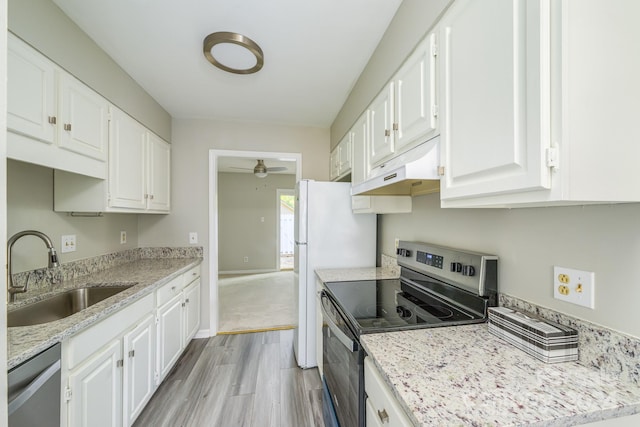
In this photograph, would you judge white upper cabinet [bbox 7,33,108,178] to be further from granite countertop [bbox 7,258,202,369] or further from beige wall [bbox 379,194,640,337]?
beige wall [bbox 379,194,640,337]

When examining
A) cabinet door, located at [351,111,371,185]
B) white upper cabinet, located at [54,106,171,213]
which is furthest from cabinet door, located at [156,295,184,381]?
cabinet door, located at [351,111,371,185]

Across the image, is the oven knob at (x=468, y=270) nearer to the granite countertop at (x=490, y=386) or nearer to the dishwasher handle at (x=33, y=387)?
the granite countertop at (x=490, y=386)

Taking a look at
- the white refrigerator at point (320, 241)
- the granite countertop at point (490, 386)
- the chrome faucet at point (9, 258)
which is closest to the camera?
the granite countertop at point (490, 386)

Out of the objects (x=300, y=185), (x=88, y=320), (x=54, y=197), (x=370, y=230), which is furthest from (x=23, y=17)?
(x=370, y=230)

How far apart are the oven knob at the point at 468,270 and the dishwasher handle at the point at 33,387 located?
1690mm

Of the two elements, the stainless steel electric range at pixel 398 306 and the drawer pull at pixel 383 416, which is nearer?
the drawer pull at pixel 383 416

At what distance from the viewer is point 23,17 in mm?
1184

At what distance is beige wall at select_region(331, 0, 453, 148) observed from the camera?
1147 mm

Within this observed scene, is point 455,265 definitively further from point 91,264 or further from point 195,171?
point 195,171

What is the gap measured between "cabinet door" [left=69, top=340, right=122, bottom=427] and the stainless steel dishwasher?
0.32 feet

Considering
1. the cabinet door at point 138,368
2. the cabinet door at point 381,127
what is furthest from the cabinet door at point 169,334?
the cabinet door at point 381,127

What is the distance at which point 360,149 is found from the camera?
1916 mm

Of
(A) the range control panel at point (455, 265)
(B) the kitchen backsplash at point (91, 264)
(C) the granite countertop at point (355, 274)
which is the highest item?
(A) the range control panel at point (455, 265)

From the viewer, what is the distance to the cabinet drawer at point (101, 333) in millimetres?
1057
